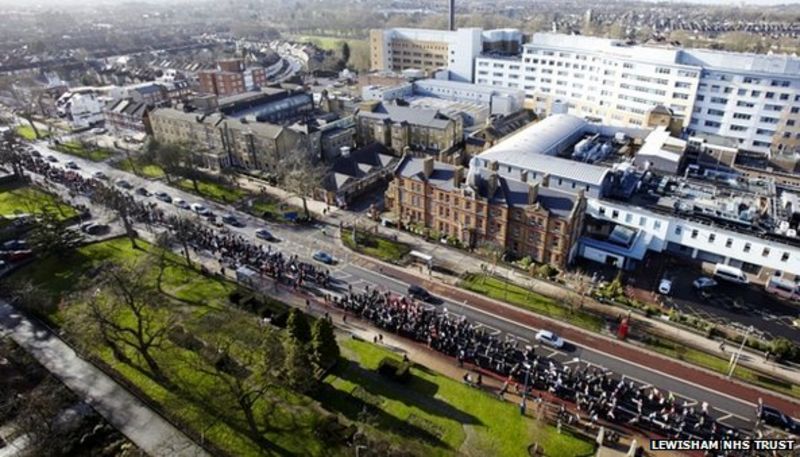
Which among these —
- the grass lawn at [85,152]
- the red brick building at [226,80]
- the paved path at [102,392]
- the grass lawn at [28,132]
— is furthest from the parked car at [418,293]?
the red brick building at [226,80]

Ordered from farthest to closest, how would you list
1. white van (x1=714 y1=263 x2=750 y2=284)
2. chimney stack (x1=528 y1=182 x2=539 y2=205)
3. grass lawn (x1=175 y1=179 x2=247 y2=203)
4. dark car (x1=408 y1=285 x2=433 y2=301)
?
1. grass lawn (x1=175 y1=179 x2=247 y2=203)
2. chimney stack (x1=528 y1=182 x2=539 y2=205)
3. white van (x1=714 y1=263 x2=750 y2=284)
4. dark car (x1=408 y1=285 x2=433 y2=301)

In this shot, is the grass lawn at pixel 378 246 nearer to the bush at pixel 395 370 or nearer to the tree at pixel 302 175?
the tree at pixel 302 175

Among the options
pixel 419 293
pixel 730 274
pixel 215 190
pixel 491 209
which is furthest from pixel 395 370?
pixel 215 190

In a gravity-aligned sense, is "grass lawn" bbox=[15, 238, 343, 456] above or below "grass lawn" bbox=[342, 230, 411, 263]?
above

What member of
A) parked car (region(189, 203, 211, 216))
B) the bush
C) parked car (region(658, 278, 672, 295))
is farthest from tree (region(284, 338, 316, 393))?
parked car (region(189, 203, 211, 216))

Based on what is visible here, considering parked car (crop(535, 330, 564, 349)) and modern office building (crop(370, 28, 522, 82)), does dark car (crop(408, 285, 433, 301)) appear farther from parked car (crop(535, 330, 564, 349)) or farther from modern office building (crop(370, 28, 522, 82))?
modern office building (crop(370, 28, 522, 82))

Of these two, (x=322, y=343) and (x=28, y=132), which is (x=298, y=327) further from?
(x=28, y=132)

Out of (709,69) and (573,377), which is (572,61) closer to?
(709,69)
